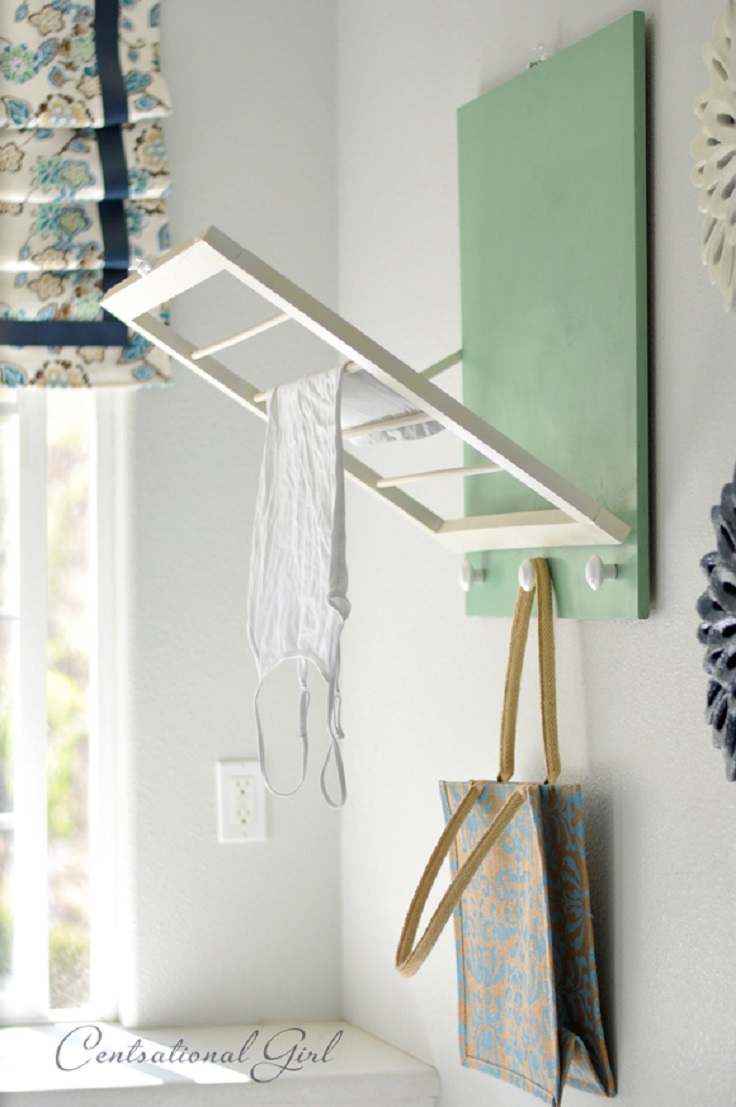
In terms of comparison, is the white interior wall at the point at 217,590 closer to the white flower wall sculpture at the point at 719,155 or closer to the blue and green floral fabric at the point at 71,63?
the blue and green floral fabric at the point at 71,63

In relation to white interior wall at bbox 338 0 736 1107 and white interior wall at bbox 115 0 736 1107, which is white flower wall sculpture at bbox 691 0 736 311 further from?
white interior wall at bbox 115 0 736 1107

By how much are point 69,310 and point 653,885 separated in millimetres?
1137

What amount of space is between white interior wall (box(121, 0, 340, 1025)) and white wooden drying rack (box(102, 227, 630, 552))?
1.66ft

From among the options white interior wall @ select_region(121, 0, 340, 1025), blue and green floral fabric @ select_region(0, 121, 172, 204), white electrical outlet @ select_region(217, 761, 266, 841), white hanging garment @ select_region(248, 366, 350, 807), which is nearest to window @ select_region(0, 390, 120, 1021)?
white interior wall @ select_region(121, 0, 340, 1025)

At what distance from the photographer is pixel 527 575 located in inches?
50.6

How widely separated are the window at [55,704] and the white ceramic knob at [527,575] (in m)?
0.78

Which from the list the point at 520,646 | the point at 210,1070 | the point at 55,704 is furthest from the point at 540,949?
the point at 55,704

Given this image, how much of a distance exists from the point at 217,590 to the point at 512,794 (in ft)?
2.52

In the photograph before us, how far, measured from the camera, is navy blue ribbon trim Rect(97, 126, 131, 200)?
1806 millimetres

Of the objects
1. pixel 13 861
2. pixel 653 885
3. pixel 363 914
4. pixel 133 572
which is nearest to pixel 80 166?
pixel 133 572

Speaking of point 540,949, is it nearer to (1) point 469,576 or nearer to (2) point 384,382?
(1) point 469,576

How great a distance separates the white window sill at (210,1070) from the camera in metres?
1.60

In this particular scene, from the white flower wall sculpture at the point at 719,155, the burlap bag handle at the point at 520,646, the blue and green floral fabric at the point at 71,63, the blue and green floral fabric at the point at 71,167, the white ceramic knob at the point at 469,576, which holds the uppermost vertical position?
the blue and green floral fabric at the point at 71,63

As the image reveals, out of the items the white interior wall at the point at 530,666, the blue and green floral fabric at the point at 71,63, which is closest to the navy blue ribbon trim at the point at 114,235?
the blue and green floral fabric at the point at 71,63
